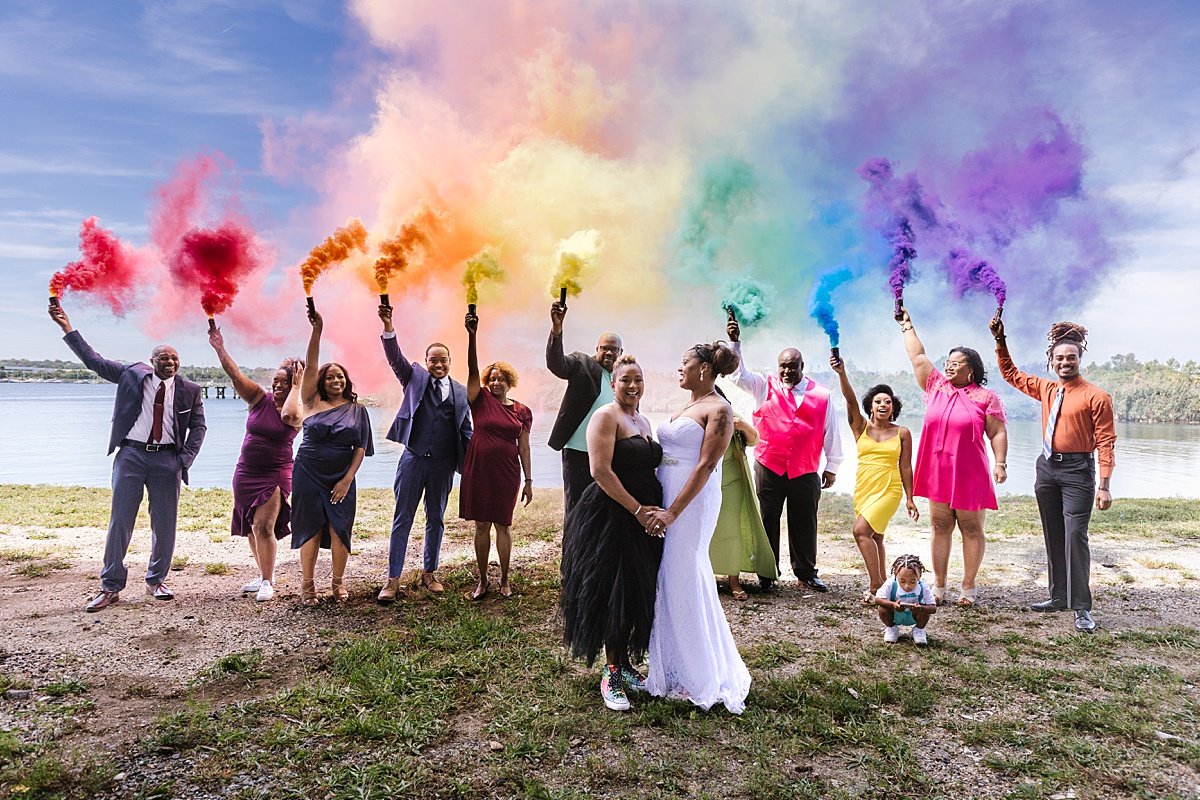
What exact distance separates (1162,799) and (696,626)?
2377 millimetres

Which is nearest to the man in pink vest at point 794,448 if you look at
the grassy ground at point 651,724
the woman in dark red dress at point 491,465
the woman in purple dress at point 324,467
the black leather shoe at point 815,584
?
the black leather shoe at point 815,584

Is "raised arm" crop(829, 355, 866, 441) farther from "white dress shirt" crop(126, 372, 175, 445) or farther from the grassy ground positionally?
"white dress shirt" crop(126, 372, 175, 445)

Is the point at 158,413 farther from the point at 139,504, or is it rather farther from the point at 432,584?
the point at 432,584

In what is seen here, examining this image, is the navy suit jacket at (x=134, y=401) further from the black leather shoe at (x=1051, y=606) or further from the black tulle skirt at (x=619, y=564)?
the black leather shoe at (x=1051, y=606)

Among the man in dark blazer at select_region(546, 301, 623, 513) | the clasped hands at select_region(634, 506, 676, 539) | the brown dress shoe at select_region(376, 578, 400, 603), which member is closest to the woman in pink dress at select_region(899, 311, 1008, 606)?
the man in dark blazer at select_region(546, 301, 623, 513)

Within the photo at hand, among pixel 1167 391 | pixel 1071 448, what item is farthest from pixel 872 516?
pixel 1167 391

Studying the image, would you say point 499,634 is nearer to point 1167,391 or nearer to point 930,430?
point 930,430

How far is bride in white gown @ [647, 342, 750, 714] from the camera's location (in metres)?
4.36

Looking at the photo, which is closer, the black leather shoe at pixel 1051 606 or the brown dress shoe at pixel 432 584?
the black leather shoe at pixel 1051 606

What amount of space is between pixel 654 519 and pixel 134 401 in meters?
5.15

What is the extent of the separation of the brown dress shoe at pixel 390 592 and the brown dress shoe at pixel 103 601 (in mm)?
2350

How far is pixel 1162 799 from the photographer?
346 centimetres

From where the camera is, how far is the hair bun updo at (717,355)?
4.48 metres

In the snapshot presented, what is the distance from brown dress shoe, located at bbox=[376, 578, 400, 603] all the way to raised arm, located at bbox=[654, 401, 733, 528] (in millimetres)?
3592
